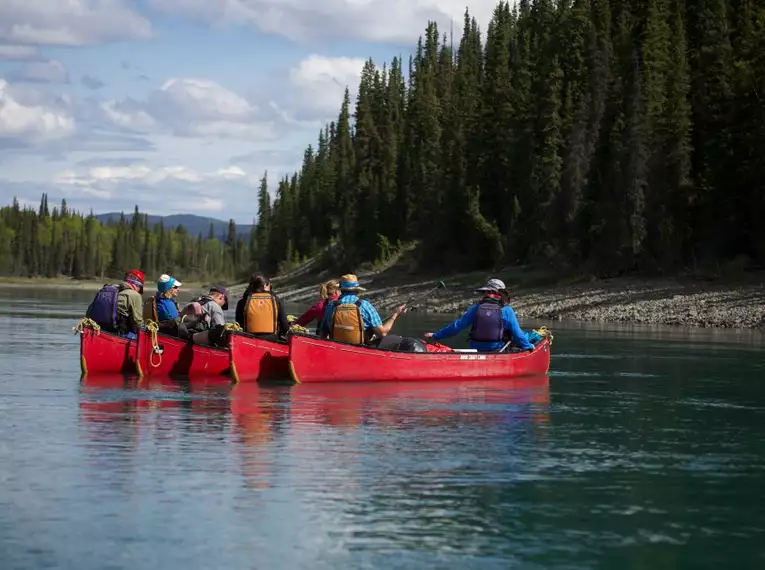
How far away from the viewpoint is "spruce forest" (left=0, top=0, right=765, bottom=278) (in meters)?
60.5

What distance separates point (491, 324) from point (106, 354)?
21.8ft

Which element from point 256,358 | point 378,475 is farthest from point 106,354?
point 378,475

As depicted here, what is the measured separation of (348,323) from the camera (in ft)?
72.5

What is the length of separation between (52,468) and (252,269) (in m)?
135

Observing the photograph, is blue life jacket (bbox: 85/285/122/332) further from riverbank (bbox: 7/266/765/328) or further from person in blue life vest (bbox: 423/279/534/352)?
riverbank (bbox: 7/266/765/328)

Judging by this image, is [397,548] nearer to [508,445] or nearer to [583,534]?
[583,534]

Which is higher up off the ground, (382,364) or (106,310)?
(106,310)

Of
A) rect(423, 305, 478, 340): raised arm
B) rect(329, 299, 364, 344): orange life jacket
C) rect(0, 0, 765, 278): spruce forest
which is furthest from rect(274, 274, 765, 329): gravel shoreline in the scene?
rect(329, 299, 364, 344): orange life jacket

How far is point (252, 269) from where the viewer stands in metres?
148

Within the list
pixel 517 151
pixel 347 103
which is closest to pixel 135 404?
pixel 517 151

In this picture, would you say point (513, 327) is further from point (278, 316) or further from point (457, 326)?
point (278, 316)

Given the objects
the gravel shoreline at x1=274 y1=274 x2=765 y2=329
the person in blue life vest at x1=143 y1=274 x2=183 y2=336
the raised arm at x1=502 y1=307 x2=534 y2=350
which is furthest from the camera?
the gravel shoreline at x1=274 y1=274 x2=765 y2=329

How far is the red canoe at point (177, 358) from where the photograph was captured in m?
22.7

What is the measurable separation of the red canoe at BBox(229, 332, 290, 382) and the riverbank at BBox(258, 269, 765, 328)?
19.7m
